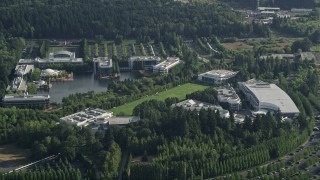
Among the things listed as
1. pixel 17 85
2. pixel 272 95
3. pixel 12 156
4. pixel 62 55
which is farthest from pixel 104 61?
pixel 12 156

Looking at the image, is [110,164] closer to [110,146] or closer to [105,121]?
[110,146]

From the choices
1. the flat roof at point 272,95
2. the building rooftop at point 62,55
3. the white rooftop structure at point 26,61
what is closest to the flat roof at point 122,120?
the flat roof at point 272,95

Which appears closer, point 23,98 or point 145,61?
point 23,98

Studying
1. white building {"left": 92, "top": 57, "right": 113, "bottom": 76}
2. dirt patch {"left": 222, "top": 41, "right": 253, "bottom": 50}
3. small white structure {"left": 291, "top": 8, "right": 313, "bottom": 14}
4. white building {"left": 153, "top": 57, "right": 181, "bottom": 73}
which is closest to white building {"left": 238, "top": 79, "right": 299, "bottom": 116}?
white building {"left": 153, "top": 57, "right": 181, "bottom": 73}

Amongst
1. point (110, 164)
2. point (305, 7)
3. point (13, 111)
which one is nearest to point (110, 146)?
point (110, 164)

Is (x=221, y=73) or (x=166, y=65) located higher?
(x=166, y=65)

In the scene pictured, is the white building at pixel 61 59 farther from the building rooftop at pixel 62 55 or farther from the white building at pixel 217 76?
the white building at pixel 217 76

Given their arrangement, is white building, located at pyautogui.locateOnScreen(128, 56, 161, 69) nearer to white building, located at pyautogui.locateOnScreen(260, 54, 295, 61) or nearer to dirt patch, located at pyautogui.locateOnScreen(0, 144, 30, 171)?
white building, located at pyautogui.locateOnScreen(260, 54, 295, 61)

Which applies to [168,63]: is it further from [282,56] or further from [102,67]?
[282,56]
